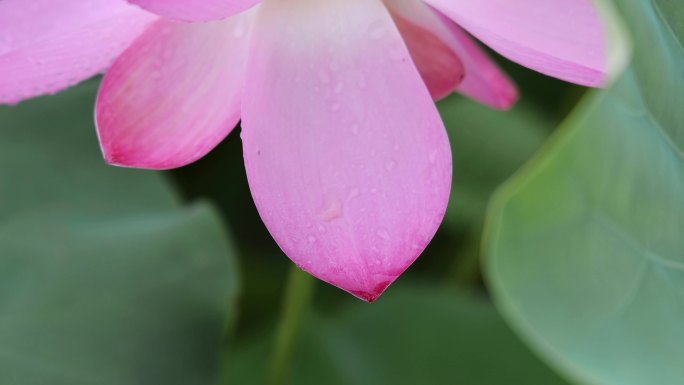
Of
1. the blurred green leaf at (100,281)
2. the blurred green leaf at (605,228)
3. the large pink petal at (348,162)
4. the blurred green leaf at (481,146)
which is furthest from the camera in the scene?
the blurred green leaf at (481,146)

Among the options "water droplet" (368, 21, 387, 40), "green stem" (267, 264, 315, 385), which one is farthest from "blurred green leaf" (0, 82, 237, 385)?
"water droplet" (368, 21, 387, 40)

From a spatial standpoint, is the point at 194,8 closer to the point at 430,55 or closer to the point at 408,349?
the point at 430,55

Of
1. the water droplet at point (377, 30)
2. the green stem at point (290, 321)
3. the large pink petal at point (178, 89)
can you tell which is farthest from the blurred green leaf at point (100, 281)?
the water droplet at point (377, 30)

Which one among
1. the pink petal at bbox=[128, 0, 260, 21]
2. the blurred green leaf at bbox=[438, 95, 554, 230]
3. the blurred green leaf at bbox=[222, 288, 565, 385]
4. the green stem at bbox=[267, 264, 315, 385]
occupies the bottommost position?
the blurred green leaf at bbox=[222, 288, 565, 385]

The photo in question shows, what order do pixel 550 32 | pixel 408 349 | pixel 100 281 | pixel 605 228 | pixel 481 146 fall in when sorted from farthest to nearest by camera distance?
1. pixel 481 146
2. pixel 408 349
3. pixel 100 281
4. pixel 550 32
5. pixel 605 228

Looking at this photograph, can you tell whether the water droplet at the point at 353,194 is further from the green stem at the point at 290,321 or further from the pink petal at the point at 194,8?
the green stem at the point at 290,321

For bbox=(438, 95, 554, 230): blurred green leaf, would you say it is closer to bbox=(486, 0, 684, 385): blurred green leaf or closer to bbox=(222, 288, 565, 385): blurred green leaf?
bbox=(222, 288, 565, 385): blurred green leaf

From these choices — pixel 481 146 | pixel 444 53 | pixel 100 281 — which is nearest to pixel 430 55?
pixel 444 53
